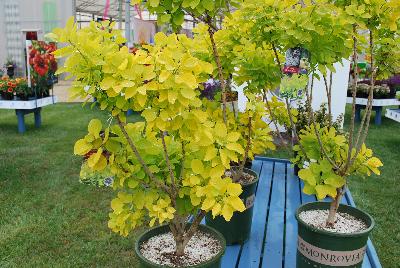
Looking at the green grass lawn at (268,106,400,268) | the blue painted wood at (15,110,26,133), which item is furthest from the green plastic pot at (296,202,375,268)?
the blue painted wood at (15,110,26,133)

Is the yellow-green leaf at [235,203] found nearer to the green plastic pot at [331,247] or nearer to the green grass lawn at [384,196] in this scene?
the green plastic pot at [331,247]

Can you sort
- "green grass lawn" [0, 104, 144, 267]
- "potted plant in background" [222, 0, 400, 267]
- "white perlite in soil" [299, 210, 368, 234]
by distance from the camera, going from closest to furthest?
1. "potted plant in background" [222, 0, 400, 267]
2. "white perlite in soil" [299, 210, 368, 234]
3. "green grass lawn" [0, 104, 144, 267]

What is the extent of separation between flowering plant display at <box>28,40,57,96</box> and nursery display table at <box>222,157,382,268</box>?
3780 mm

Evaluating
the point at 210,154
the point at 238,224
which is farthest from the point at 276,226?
the point at 210,154

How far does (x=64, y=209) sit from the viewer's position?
11.1 ft

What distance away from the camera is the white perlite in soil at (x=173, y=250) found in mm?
1708

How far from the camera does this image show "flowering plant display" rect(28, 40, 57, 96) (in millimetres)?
6027

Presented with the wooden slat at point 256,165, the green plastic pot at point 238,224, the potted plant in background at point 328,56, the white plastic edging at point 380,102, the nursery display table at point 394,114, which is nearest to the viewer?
the potted plant in background at point 328,56

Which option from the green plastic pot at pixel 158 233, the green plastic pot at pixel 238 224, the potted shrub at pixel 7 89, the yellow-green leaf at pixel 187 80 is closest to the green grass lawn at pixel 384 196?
the green plastic pot at pixel 238 224

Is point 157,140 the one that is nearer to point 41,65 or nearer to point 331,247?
point 331,247

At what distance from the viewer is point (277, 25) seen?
1.76 metres

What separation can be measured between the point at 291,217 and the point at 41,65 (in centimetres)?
462

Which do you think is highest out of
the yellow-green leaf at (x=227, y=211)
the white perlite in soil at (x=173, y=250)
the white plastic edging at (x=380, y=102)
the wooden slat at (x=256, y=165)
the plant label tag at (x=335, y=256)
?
the yellow-green leaf at (x=227, y=211)

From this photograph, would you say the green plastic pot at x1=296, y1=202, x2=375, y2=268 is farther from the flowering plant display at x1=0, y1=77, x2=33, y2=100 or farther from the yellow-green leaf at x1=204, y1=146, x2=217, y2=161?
the flowering plant display at x1=0, y1=77, x2=33, y2=100
